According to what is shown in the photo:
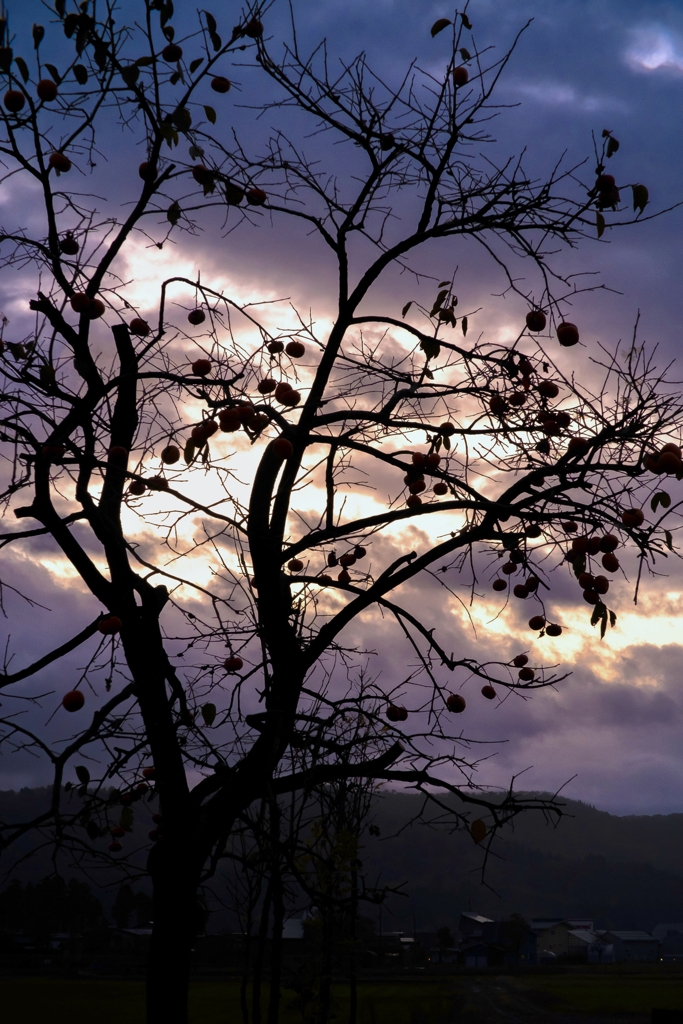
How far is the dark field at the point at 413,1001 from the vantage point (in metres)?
19.0

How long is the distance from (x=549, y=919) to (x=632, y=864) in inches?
3085

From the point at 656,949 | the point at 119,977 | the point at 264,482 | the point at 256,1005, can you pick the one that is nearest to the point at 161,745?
the point at 264,482

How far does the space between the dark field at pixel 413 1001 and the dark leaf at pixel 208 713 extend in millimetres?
13537

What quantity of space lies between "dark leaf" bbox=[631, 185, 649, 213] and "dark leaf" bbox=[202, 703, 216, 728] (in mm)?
2709

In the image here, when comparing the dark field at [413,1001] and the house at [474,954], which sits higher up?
the dark field at [413,1001]

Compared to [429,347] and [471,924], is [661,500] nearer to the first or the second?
[429,347]

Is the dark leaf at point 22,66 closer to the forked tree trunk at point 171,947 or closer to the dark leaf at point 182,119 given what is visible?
the dark leaf at point 182,119

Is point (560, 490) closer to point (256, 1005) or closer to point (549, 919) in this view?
point (256, 1005)

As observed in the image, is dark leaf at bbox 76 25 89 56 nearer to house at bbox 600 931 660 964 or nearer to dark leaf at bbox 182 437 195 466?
dark leaf at bbox 182 437 195 466

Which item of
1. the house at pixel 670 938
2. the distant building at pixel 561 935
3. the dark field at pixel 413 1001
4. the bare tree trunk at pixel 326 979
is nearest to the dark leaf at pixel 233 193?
the bare tree trunk at pixel 326 979

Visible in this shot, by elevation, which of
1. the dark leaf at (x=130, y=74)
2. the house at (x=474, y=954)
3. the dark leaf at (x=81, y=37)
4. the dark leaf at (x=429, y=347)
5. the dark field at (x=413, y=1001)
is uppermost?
the dark leaf at (x=81, y=37)

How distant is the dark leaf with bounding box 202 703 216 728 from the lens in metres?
3.18

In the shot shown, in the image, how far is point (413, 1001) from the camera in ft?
76.5

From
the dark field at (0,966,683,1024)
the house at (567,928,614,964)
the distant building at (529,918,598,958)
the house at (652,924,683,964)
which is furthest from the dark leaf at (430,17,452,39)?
the house at (652,924,683,964)
